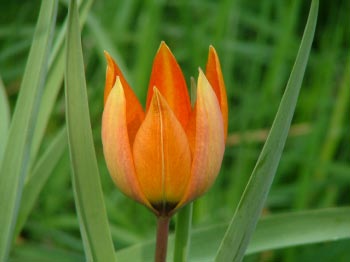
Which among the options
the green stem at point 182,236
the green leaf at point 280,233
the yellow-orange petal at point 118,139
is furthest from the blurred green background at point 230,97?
the yellow-orange petal at point 118,139

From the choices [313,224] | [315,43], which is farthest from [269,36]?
[313,224]

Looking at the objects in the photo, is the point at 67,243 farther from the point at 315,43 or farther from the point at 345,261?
the point at 315,43

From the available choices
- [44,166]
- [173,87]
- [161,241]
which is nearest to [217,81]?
[173,87]

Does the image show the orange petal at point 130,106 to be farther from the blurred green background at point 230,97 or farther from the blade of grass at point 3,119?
the blurred green background at point 230,97

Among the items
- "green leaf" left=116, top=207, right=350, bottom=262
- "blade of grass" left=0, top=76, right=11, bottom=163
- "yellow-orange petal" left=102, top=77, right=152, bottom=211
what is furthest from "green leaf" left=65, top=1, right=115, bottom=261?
"blade of grass" left=0, top=76, right=11, bottom=163

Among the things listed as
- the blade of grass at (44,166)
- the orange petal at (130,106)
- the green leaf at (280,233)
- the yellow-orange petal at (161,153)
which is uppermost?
the orange petal at (130,106)

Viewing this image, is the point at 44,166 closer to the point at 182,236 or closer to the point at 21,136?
the point at 21,136

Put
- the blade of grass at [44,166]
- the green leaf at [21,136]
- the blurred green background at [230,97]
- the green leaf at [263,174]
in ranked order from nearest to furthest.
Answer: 1. the green leaf at [263,174]
2. the green leaf at [21,136]
3. the blade of grass at [44,166]
4. the blurred green background at [230,97]

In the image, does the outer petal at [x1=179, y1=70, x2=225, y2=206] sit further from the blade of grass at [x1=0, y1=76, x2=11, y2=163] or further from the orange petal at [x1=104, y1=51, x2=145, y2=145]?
the blade of grass at [x1=0, y1=76, x2=11, y2=163]
